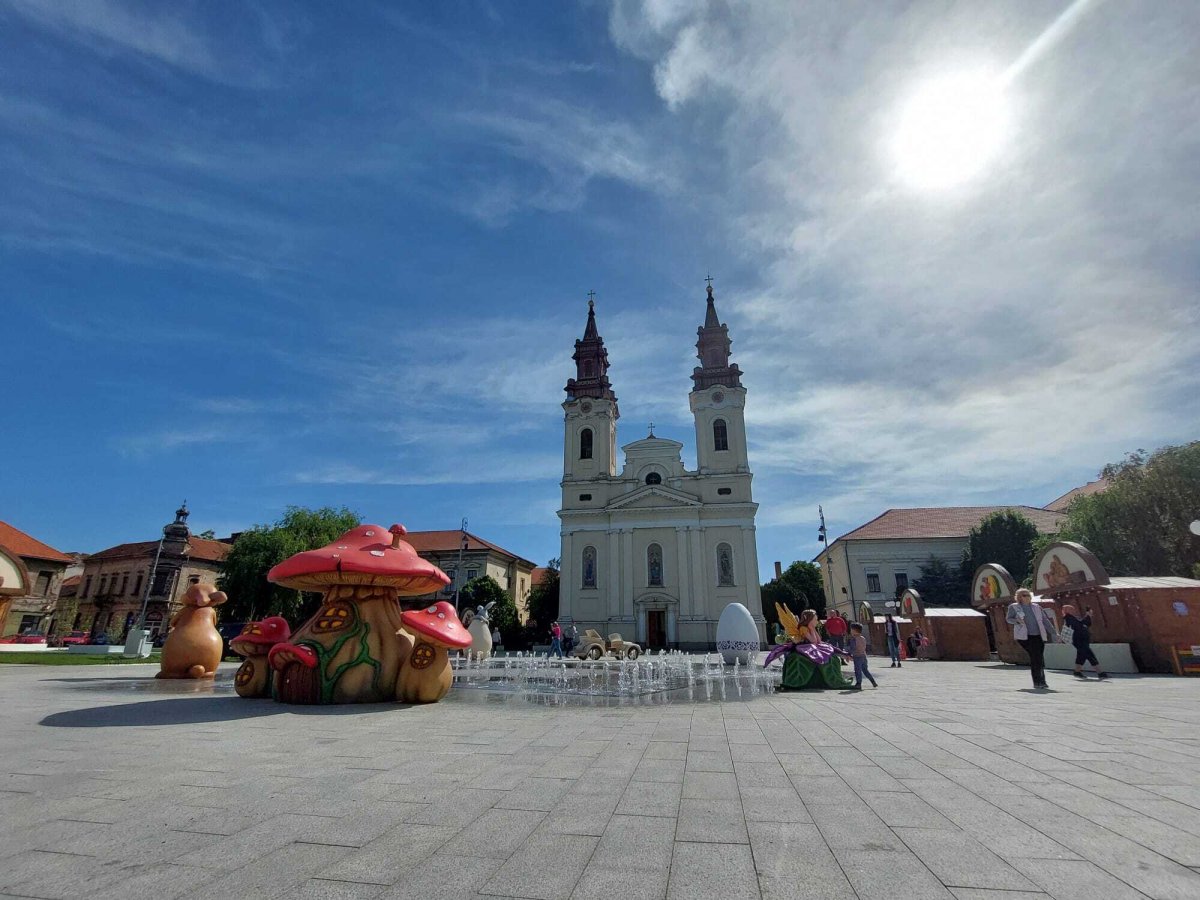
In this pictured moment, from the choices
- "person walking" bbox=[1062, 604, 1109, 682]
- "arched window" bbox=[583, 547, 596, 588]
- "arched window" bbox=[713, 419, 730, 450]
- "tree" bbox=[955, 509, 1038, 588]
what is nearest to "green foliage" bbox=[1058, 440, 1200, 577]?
"tree" bbox=[955, 509, 1038, 588]

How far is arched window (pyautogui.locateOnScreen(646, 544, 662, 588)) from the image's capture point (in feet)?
136

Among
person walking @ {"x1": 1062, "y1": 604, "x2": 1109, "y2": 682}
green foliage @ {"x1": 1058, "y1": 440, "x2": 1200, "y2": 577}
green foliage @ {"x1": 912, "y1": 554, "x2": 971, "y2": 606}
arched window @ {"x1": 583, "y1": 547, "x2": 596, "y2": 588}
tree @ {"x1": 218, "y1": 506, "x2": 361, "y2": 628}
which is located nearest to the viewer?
person walking @ {"x1": 1062, "y1": 604, "x2": 1109, "y2": 682}

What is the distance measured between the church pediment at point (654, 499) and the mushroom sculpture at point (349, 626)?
3299 cm

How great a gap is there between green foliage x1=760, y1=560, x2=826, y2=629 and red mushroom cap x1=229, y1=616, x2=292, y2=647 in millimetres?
53361

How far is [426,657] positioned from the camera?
9.70 m

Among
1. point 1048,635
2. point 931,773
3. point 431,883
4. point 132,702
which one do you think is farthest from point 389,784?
point 1048,635

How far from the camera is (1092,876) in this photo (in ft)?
8.82

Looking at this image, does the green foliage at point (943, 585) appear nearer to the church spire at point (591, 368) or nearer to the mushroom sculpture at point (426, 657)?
the church spire at point (591, 368)

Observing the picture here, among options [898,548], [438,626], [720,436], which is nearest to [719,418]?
[720,436]

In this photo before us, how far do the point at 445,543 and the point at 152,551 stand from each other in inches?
985

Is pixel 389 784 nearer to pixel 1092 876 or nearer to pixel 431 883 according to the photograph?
pixel 431 883

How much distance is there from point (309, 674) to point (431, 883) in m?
7.86

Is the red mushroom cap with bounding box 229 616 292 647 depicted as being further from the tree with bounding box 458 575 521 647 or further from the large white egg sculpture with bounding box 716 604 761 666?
the tree with bounding box 458 575 521 647

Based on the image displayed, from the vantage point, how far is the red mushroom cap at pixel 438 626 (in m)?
9.55
